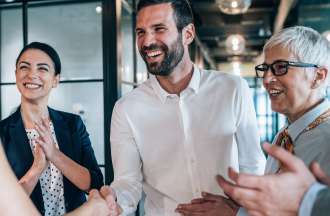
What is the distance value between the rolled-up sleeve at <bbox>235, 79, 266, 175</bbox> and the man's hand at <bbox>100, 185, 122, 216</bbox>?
0.60m

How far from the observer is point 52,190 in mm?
1765

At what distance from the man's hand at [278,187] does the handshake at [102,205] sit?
811 mm

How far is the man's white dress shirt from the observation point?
162 cm

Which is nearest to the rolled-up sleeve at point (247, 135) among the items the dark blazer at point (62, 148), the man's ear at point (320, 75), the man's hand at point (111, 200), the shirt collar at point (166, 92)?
the shirt collar at point (166, 92)

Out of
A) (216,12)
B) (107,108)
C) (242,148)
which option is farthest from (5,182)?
(216,12)

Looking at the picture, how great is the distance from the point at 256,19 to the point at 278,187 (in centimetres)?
610

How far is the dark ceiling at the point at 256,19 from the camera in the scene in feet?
12.8

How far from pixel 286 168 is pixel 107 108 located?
6.74 feet

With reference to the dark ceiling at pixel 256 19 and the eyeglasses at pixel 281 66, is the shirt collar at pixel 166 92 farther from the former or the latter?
the dark ceiling at pixel 256 19

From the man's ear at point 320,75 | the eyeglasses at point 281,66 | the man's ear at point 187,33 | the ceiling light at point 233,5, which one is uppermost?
the ceiling light at point 233,5

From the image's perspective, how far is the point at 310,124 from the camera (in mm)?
1167

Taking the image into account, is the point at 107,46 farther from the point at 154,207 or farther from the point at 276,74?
the point at 276,74

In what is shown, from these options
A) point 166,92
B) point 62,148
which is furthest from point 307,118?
point 62,148

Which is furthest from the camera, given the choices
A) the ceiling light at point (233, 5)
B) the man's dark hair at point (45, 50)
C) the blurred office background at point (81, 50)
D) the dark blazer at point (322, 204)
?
the ceiling light at point (233, 5)
